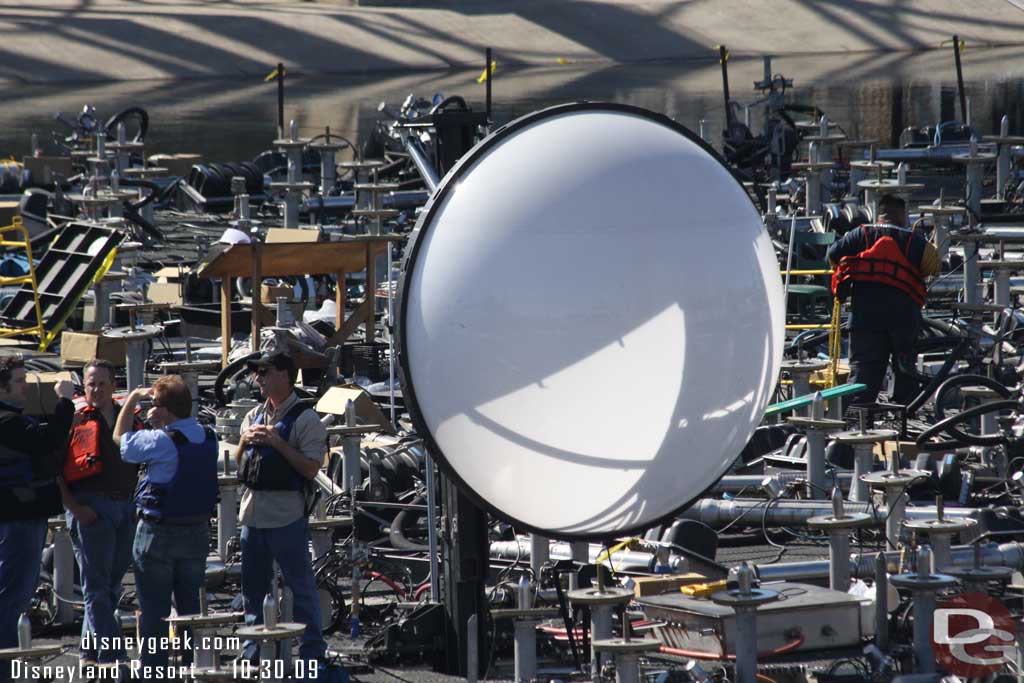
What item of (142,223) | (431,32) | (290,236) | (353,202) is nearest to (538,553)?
(290,236)

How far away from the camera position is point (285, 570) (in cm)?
849

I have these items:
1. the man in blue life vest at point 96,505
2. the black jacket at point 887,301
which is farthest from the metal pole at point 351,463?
the black jacket at point 887,301

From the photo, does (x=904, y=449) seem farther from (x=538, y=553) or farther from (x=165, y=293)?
(x=165, y=293)

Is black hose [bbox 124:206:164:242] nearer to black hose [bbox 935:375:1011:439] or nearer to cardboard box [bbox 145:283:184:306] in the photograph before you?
cardboard box [bbox 145:283:184:306]

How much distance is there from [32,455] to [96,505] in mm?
399

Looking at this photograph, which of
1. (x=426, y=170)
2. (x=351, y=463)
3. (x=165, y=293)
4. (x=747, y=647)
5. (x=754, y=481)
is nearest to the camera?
(x=747, y=647)

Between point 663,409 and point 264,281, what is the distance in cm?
1100

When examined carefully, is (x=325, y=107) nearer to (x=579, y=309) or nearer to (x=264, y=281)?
(x=264, y=281)

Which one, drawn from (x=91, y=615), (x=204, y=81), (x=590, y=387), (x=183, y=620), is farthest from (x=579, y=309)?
(x=204, y=81)

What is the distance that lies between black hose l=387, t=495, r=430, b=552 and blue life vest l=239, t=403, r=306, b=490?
86.1 inches

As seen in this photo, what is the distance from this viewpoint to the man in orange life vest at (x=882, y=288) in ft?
45.2

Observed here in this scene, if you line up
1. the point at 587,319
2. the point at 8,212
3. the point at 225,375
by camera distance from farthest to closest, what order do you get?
the point at 8,212
the point at 225,375
the point at 587,319

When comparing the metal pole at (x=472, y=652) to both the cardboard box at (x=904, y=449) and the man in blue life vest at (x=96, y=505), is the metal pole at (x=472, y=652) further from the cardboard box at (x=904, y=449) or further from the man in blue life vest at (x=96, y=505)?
the cardboard box at (x=904, y=449)

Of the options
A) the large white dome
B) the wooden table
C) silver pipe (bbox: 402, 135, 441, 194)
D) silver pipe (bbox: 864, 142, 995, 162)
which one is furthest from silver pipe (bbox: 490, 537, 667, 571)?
A: silver pipe (bbox: 864, 142, 995, 162)
